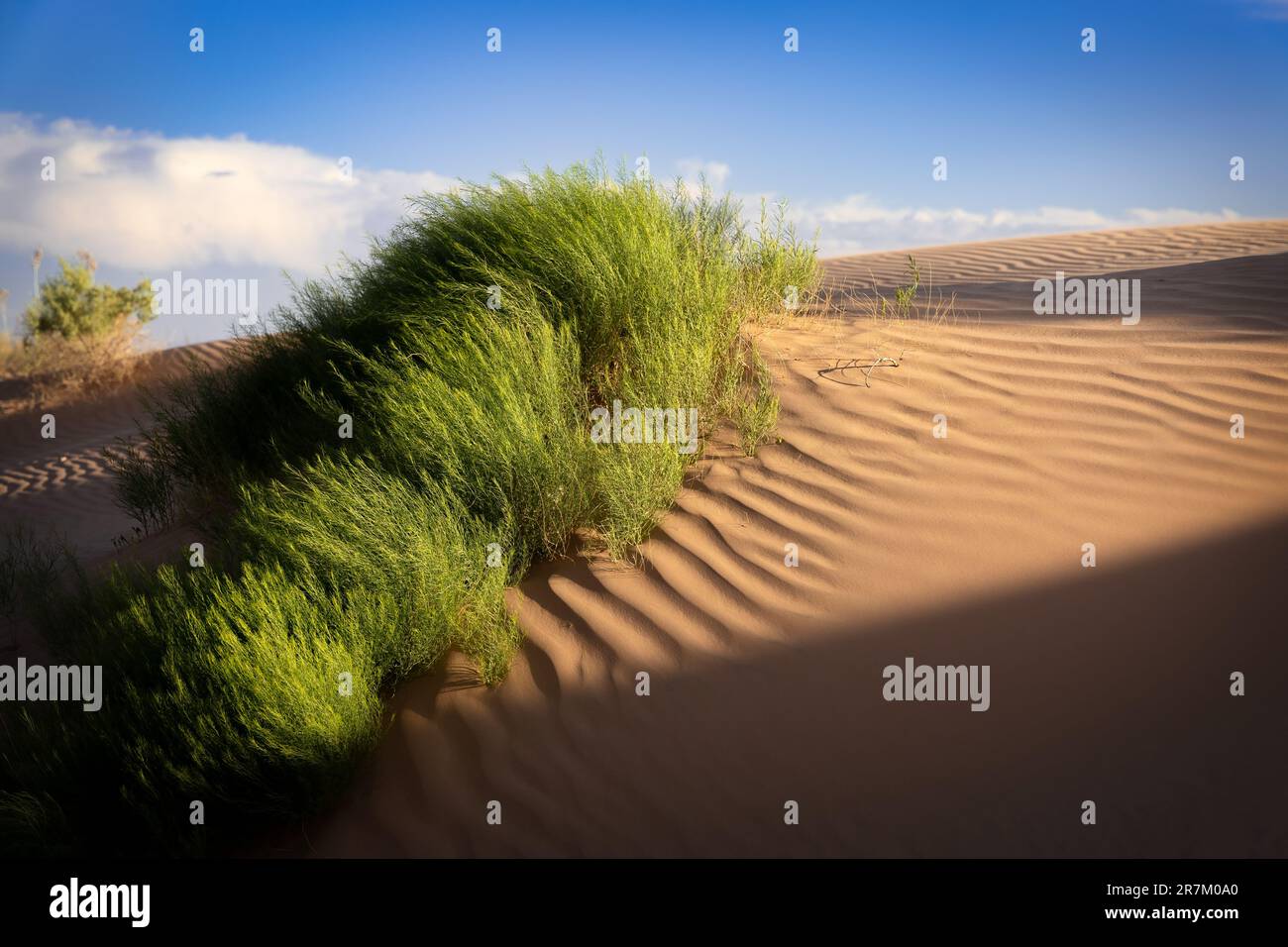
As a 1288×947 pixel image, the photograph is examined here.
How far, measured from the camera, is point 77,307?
14305 millimetres

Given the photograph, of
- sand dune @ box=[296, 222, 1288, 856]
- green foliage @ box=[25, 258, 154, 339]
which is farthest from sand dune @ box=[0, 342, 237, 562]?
sand dune @ box=[296, 222, 1288, 856]

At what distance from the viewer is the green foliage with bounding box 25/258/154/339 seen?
1419cm

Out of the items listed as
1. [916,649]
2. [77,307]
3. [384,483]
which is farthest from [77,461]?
[916,649]

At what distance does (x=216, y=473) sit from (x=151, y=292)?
37.8 feet

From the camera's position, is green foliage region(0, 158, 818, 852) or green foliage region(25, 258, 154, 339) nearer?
green foliage region(0, 158, 818, 852)

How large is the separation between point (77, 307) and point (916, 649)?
16.2 m

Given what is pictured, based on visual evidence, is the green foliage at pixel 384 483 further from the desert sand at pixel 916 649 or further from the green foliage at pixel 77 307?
the green foliage at pixel 77 307

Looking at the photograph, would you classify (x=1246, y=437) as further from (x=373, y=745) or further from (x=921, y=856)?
(x=373, y=745)

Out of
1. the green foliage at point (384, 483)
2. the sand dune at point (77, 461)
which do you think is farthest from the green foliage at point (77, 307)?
the green foliage at point (384, 483)

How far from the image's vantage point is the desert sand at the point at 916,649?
9.09ft

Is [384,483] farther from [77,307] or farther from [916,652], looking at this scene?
[77,307]

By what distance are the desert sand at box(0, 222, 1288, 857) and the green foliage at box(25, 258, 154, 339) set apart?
46.5 ft

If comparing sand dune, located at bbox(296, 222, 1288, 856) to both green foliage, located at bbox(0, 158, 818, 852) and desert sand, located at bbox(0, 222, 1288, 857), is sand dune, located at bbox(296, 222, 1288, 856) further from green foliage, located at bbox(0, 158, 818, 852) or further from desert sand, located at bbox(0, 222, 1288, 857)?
green foliage, located at bbox(0, 158, 818, 852)
